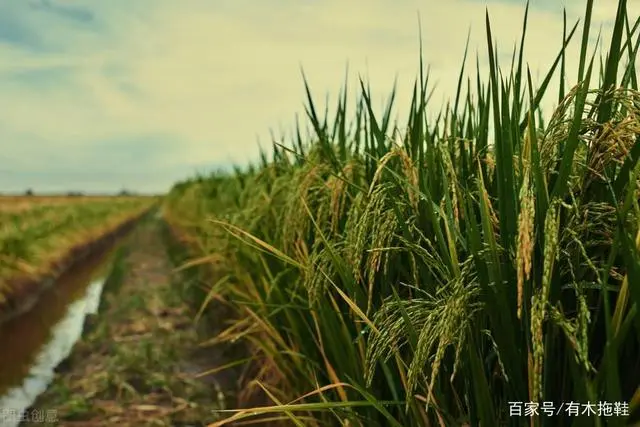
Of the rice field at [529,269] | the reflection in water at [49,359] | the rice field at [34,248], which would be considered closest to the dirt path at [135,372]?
the reflection in water at [49,359]

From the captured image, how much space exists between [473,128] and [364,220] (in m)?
0.81

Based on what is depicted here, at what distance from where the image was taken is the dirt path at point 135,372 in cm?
351

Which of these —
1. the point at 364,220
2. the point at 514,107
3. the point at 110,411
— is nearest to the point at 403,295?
the point at 364,220

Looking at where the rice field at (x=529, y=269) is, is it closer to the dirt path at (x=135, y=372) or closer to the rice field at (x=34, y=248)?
the dirt path at (x=135, y=372)

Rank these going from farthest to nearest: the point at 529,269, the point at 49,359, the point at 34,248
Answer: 1. the point at 34,248
2. the point at 49,359
3. the point at 529,269

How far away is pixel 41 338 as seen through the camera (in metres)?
6.13

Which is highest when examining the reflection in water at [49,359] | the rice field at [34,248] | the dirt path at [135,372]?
the rice field at [34,248]

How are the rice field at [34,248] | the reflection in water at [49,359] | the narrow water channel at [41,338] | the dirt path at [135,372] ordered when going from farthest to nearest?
the rice field at [34,248] < the narrow water channel at [41,338] < the reflection in water at [49,359] < the dirt path at [135,372]

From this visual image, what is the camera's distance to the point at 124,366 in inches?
162

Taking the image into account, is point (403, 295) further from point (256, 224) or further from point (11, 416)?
point (11, 416)

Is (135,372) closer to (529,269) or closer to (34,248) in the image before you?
(529,269)

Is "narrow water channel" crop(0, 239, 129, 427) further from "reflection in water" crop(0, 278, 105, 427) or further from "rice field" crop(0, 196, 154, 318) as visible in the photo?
"rice field" crop(0, 196, 154, 318)

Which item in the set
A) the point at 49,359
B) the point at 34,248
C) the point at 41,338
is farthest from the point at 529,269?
the point at 34,248

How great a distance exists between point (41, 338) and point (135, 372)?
2.48 metres
